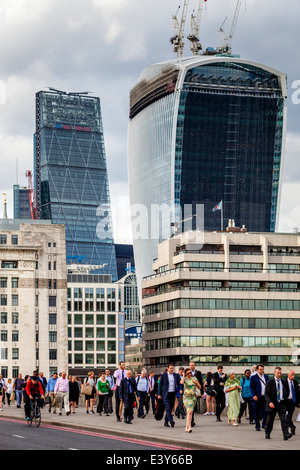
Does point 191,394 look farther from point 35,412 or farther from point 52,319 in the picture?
point 52,319

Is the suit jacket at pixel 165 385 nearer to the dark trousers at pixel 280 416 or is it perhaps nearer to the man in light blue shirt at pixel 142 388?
the man in light blue shirt at pixel 142 388

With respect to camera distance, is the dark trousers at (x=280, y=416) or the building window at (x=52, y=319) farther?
the building window at (x=52, y=319)

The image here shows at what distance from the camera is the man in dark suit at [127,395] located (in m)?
47.9

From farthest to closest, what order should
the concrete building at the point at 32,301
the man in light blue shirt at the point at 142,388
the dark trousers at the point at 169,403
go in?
the concrete building at the point at 32,301
the man in light blue shirt at the point at 142,388
the dark trousers at the point at 169,403

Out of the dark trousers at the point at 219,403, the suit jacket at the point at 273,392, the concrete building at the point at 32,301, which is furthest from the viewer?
the concrete building at the point at 32,301

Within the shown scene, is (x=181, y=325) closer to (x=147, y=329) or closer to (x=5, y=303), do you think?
(x=147, y=329)

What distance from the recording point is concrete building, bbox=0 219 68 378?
15488 centimetres

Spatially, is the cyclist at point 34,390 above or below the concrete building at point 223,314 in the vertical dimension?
below

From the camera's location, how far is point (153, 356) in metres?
160

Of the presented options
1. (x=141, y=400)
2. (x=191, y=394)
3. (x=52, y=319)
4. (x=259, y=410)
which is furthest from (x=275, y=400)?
(x=52, y=319)

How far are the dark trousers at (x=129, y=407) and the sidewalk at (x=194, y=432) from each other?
486 mm

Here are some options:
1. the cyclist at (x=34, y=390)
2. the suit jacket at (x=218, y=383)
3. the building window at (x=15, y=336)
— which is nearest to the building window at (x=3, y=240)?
the building window at (x=15, y=336)

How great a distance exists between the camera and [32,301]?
15612cm

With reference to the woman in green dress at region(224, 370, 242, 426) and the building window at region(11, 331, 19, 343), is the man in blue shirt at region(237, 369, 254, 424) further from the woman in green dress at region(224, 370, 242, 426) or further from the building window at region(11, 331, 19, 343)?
the building window at region(11, 331, 19, 343)
